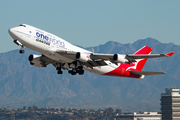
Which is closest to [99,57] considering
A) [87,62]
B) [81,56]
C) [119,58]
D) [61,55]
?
[87,62]

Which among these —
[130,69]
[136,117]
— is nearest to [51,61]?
[130,69]

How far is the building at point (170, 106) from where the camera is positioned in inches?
6383

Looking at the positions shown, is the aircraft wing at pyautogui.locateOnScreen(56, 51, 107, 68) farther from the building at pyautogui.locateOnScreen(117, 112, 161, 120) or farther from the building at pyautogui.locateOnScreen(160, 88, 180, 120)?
the building at pyautogui.locateOnScreen(117, 112, 161, 120)

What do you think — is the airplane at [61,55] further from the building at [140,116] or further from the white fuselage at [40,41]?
the building at [140,116]

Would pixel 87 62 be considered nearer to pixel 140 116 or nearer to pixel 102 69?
pixel 102 69

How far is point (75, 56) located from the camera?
5247cm

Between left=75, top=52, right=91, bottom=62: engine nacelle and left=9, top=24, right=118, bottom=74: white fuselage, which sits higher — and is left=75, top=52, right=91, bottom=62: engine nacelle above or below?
below

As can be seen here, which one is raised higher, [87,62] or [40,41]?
[40,41]

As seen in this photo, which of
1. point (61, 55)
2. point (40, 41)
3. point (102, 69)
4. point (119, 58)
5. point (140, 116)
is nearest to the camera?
point (40, 41)

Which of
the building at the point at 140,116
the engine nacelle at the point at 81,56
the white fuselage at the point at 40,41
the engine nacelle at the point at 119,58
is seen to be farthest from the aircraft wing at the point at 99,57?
the building at the point at 140,116

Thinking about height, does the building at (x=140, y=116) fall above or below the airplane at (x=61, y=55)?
below

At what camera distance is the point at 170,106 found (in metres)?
165

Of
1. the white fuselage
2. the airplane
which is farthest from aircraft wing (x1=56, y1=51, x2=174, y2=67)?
the white fuselage

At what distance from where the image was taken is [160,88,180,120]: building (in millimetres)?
162125
